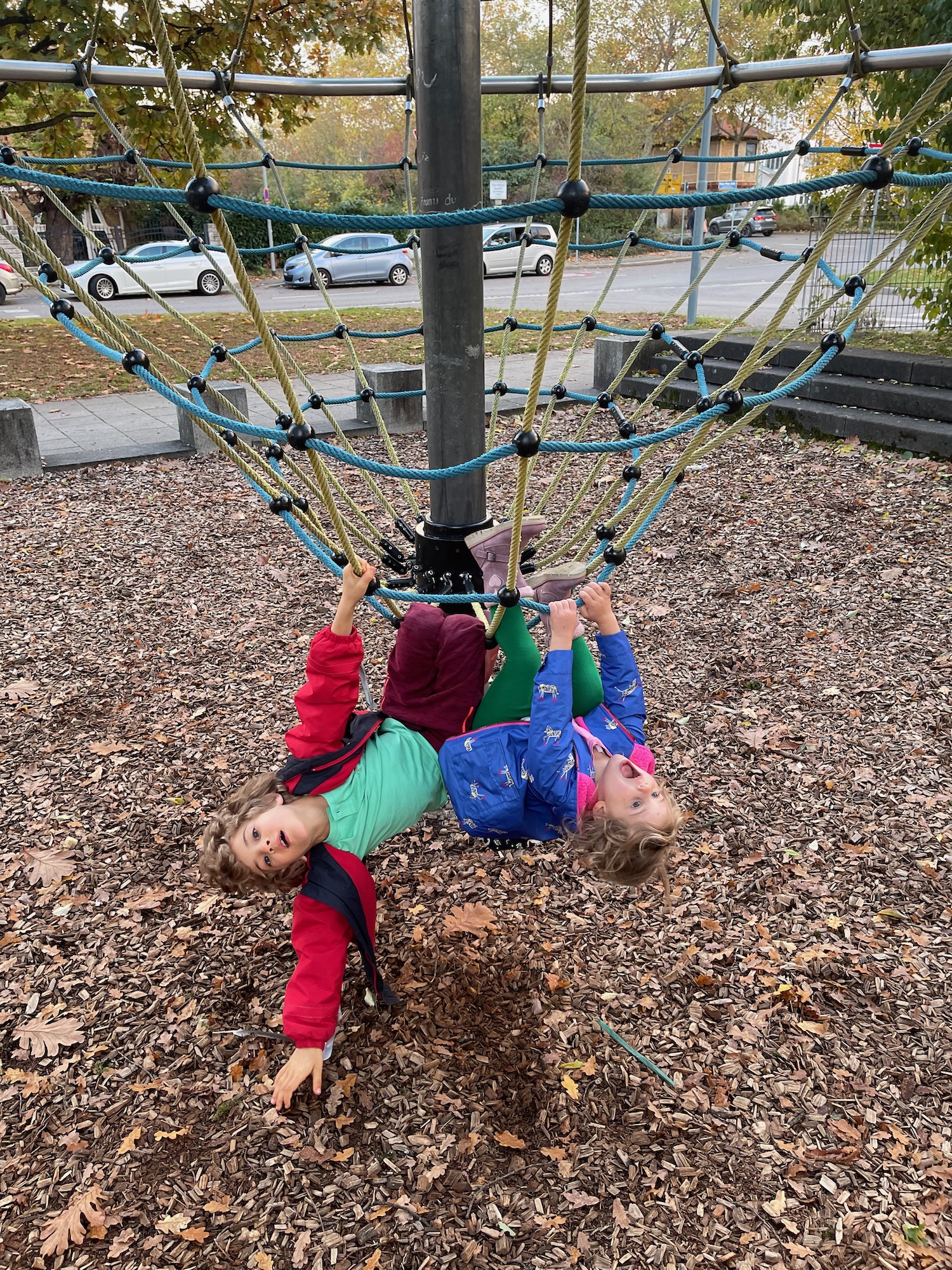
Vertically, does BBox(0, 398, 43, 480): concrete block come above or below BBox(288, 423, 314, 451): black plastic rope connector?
below

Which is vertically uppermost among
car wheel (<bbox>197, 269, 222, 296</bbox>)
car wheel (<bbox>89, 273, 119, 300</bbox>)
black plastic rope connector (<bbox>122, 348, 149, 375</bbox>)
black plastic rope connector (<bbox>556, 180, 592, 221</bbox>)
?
black plastic rope connector (<bbox>556, 180, 592, 221</bbox>)

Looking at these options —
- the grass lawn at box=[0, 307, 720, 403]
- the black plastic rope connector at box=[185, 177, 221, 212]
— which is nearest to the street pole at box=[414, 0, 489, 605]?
the black plastic rope connector at box=[185, 177, 221, 212]

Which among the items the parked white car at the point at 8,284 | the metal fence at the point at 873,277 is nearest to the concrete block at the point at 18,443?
the metal fence at the point at 873,277

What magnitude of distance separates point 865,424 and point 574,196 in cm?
465

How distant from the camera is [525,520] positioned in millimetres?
2361

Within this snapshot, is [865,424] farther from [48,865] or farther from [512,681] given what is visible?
[48,865]

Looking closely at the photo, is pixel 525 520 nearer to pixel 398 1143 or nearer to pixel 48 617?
pixel 398 1143

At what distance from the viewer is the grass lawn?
8992 mm

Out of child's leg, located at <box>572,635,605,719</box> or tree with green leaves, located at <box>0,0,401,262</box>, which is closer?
child's leg, located at <box>572,635,605,719</box>

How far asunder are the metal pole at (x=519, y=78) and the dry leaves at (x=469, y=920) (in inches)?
89.4

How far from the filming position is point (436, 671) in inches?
88.5

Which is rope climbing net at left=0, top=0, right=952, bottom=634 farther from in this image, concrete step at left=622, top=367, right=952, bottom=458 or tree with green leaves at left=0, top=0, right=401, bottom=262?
tree with green leaves at left=0, top=0, right=401, bottom=262

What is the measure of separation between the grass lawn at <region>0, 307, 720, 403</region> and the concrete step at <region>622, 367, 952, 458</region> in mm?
3996

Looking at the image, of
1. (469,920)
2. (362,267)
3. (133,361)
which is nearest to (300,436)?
(133,361)
